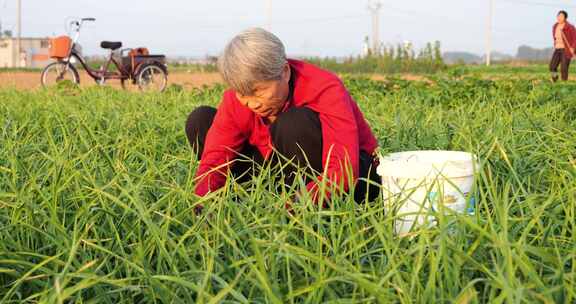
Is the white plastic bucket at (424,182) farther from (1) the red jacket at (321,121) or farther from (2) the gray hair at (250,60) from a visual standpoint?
(2) the gray hair at (250,60)

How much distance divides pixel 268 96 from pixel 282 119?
101mm

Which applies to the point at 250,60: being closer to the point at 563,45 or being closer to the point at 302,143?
the point at 302,143

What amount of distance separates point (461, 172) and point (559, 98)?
2955mm

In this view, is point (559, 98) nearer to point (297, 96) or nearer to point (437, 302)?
point (297, 96)

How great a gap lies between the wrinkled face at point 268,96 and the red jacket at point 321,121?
8 centimetres

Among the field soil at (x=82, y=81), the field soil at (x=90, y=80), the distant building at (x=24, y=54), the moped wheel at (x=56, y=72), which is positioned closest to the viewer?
the field soil at (x=82, y=81)

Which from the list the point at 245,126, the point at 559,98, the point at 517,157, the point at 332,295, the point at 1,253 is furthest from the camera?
the point at 559,98

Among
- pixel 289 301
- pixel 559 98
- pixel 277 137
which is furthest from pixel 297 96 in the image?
pixel 559 98

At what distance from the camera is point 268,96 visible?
1929 millimetres

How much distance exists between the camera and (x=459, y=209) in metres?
1.66

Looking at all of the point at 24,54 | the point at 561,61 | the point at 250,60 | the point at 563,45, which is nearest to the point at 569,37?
the point at 563,45

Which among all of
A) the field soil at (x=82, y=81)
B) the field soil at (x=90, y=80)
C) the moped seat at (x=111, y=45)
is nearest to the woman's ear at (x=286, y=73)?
the field soil at (x=82, y=81)

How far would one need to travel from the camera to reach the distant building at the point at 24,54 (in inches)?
1024

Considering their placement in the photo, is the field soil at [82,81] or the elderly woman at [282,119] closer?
the elderly woman at [282,119]
